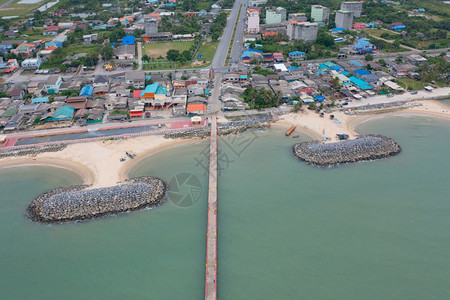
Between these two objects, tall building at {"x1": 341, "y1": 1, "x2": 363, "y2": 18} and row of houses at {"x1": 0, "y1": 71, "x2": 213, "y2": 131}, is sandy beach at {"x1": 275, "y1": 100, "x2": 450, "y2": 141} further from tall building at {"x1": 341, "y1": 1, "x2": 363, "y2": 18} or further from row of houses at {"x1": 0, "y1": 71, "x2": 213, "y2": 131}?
tall building at {"x1": 341, "y1": 1, "x2": 363, "y2": 18}

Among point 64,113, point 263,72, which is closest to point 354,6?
point 263,72

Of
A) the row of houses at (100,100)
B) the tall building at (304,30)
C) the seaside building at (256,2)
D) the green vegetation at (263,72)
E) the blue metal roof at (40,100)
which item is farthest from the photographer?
the seaside building at (256,2)

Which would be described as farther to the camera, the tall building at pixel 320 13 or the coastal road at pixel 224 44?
the tall building at pixel 320 13

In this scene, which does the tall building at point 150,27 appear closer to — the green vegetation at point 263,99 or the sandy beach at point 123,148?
the green vegetation at point 263,99

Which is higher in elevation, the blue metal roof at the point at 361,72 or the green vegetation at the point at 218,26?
the green vegetation at the point at 218,26

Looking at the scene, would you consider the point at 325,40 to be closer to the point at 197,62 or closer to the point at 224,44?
the point at 224,44

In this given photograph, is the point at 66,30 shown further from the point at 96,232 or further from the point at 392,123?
the point at 392,123

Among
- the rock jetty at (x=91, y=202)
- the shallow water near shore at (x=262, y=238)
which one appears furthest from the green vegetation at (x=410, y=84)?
the rock jetty at (x=91, y=202)
